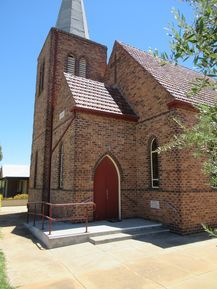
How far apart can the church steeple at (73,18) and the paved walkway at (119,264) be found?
17490mm

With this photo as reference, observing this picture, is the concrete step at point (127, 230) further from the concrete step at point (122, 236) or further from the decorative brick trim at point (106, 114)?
the decorative brick trim at point (106, 114)

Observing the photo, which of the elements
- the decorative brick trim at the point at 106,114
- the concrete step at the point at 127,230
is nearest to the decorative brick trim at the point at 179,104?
the decorative brick trim at the point at 106,114

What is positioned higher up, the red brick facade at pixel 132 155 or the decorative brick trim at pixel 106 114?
the decorative brick trim at pixel 106 114

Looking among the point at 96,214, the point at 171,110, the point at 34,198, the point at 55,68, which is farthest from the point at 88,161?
the point at 55,68

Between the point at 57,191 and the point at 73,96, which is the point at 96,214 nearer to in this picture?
the point at 57,191

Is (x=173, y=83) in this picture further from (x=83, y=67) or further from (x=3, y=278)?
(x=3, y=278)

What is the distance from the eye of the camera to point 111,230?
28.5 feet

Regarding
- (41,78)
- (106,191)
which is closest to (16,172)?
(41,78)

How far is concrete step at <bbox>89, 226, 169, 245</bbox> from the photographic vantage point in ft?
26.1

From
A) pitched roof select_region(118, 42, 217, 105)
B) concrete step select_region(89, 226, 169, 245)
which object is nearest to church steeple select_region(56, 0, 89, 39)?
pitched roof select_region(118, 42, 217, 105)

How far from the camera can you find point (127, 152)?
475 inches

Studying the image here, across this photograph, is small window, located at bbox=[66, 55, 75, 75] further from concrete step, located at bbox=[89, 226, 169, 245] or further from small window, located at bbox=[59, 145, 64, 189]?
concrete step, located at bbox=[89, 226, 169, 245]

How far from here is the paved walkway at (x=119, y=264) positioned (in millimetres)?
4988

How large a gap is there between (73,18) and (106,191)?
16.3m
